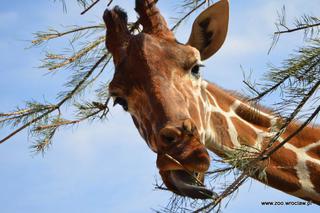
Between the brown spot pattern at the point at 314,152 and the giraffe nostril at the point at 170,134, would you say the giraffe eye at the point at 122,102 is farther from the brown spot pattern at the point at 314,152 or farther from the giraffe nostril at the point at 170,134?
the brown spot pattern at the point at 314,152

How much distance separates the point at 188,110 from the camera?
401cm

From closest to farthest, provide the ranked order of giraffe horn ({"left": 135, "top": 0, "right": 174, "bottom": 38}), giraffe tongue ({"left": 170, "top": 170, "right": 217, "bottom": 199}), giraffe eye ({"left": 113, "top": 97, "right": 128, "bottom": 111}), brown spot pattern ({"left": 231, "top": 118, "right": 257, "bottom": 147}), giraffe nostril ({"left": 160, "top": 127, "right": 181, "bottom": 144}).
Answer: giraffe tongue ({"left": 170, "top": 170, "right": 217, "bottom": 199}) → giraffe nostril ({"left": 160, "top": 127, "right": 181, "bottom": 144}) → giraffe eye ({"left": 113, "top": 97, "right": 128, "bottom": 111}) → brown spot pattern ({"left": 231, "top": 118, "right": 257, "bottom": 147}) → giraffe horn ({"left": 135, "top": 0, "right": 174, "bottom": 38})

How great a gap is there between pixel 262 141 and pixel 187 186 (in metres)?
1.09

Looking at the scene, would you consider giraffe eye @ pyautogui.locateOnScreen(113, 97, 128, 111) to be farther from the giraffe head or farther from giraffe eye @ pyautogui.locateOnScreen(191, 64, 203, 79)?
giraffe eye @ pyautogui.locateOnScreen(191, 64, 203, 79)

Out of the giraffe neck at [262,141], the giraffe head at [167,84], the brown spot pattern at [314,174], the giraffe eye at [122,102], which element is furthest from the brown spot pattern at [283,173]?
the giraffe eye at [122,102]

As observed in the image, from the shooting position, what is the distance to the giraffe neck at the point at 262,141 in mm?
4316

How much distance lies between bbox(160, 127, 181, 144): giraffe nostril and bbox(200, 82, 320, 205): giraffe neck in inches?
21.6

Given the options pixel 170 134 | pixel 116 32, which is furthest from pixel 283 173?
pixel 116 32

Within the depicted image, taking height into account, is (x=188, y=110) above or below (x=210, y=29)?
below

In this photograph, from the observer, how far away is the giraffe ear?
455 cm

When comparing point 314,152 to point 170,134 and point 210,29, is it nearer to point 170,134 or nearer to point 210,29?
point 210,29

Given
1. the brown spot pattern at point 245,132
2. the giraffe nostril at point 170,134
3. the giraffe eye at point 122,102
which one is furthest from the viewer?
the brown spot pattern at point 245,132

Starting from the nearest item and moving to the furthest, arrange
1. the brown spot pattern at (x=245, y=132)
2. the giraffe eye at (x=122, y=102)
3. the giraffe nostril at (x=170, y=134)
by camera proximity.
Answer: the giraffe nostril at (x=170, y=134) → the giraffe eye at (x=122, y=102) → the brown spot pattern at (x=245, y=132)

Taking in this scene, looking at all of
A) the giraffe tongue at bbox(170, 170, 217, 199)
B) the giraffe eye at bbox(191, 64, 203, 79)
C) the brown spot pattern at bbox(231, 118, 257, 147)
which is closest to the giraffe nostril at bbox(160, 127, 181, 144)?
the giraffe tongue at bbox(170, 170, 217, 199)
